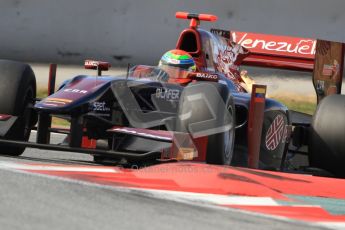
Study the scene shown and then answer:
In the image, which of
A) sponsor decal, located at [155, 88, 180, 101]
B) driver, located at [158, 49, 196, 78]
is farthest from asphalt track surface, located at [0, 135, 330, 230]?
driver, located at [158, 49, 196, 78]

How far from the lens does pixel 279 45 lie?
9.51 m

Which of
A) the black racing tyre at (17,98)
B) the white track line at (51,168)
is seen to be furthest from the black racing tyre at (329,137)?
the black racing tyre at (17,98)

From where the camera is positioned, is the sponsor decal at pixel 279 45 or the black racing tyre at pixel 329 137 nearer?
the black racing tyre at pixel 329 137

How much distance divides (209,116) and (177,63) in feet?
5.14

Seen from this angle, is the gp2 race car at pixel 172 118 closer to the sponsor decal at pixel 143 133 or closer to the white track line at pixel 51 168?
the sponsor decal at pixel 143 133

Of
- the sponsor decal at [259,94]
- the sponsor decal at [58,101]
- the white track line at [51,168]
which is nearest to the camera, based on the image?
the white track line at [51,168]

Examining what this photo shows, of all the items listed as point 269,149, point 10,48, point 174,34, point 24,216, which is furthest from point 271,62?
point 10,48

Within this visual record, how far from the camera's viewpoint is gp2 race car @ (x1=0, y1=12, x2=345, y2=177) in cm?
646

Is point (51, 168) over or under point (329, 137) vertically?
under

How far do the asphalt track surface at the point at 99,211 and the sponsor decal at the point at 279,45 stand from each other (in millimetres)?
4890

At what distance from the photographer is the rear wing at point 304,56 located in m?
9.08

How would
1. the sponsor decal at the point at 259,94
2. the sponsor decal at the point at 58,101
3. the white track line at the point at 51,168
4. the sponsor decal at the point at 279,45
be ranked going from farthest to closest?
the sponsor decal at the point at 279,45 < the sponsor decal at the point at 259,94 < the sponsor decal at the point at 58,101 < the white track line at the point at 51,168

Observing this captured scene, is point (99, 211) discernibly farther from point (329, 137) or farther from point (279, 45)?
point (279, 45)

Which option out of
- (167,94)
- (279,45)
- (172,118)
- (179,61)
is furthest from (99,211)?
(279,45)
